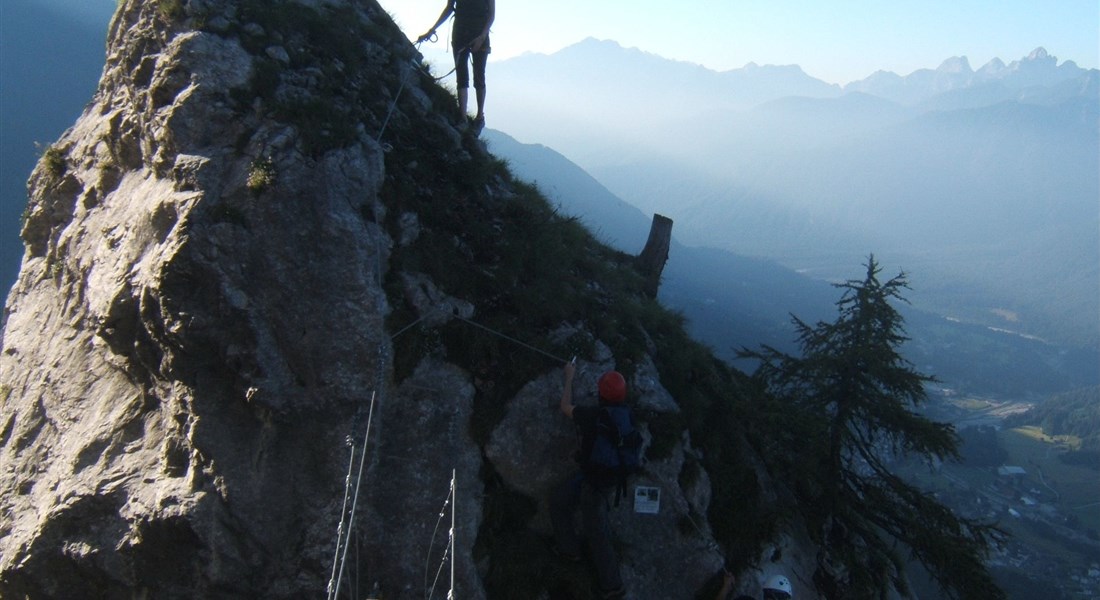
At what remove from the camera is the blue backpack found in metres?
7.67

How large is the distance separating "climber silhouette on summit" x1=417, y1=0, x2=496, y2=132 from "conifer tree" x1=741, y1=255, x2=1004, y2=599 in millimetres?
8432

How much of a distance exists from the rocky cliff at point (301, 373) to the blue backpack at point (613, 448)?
1271 mm

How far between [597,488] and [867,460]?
6.23 meters

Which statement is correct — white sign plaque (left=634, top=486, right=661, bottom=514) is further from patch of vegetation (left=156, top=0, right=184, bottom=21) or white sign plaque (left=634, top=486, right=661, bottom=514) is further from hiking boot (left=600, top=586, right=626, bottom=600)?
patch of vegetation (left=156, top=0, right=184, bottom=21)

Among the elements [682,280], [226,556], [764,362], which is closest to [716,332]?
[682,280]

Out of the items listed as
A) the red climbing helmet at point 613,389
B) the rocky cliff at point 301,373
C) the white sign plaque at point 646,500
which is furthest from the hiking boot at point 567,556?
the red climbing helmet at point 613,389

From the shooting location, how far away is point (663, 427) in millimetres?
9594

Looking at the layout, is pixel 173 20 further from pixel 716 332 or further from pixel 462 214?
pixel 716 332

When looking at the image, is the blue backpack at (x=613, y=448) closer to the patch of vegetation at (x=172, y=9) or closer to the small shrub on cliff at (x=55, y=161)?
the patch of vegetation at (x=172, y=9)

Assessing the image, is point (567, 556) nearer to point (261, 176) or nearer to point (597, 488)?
point (597, 488)

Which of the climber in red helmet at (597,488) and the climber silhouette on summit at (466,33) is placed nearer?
the climber in red helmet at (597,488)

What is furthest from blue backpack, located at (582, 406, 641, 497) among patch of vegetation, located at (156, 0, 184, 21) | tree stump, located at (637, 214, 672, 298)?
patch of vegetation, located at (156, 0, 184, 21)

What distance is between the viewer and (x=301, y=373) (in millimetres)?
8422

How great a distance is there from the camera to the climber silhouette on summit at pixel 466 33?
12945 mm
